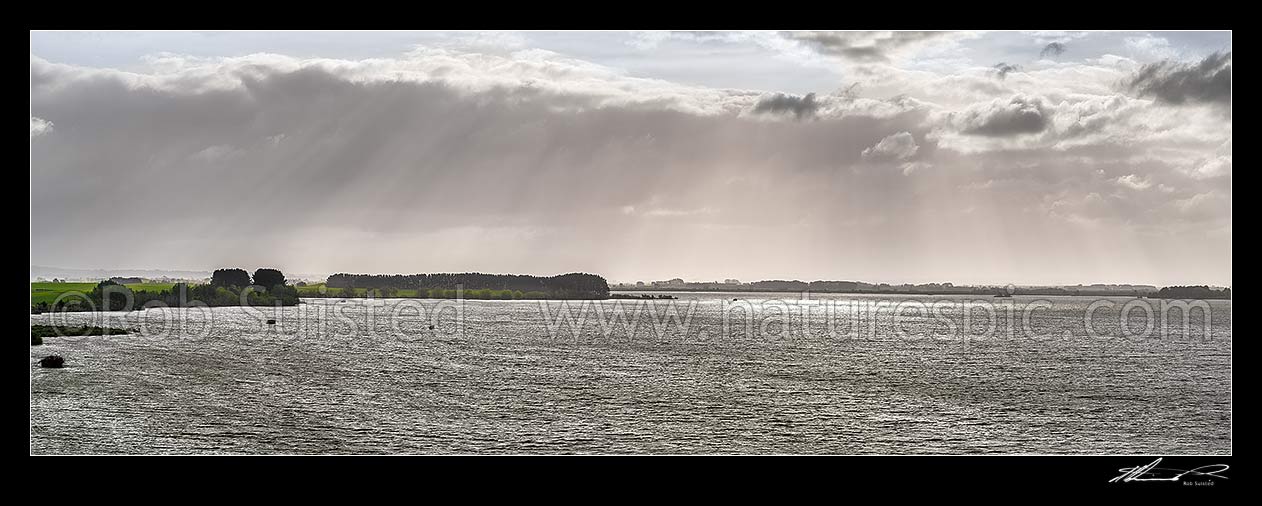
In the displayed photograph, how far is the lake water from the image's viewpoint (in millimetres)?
28984

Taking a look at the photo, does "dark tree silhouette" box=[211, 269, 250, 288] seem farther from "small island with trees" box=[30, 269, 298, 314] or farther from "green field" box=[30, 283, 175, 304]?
"green field" box=[30, 283, 175, 304]

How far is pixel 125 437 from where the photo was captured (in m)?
27.6

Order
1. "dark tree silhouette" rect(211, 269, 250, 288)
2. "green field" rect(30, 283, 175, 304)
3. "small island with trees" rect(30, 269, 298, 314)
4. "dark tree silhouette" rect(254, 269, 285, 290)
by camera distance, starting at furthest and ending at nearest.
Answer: "dark tree silhouette" rect(254, 269, 285, 290), "dark tree silhouette" rect(211, 269, 250, 288), "small island with trees" rect(30, 269, 298, 314), "green field" rect(30, 283, 175, 304)
